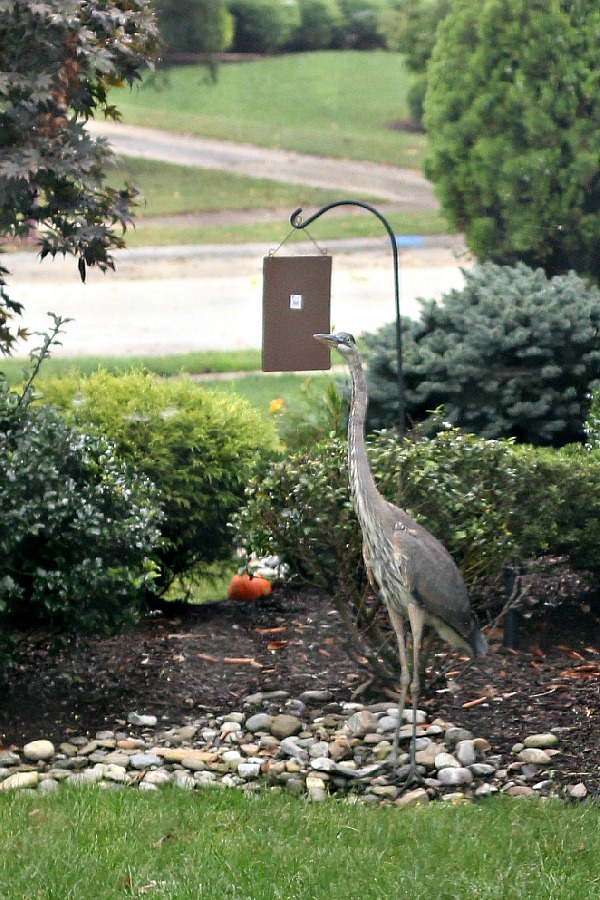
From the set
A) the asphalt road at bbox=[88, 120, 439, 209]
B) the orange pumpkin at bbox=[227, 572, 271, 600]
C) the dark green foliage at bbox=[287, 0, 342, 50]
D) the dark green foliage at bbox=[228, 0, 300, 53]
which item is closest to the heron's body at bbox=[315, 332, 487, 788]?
the orange pumpkin at bbox=[227, 572, 271, 600]

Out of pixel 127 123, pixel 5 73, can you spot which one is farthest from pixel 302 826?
pixel 127 123

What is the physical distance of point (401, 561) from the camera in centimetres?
453

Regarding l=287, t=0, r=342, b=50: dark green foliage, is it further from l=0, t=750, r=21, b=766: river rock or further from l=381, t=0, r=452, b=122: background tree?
l=0, t=750, r=21, b=766: river rock

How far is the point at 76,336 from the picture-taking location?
13664mm

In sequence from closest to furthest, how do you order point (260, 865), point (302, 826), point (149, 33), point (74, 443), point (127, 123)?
point (260, 865), point (302, 826), point (74, 443), point (149, 33), point (127, 123)

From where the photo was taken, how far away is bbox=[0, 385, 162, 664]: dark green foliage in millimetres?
4934

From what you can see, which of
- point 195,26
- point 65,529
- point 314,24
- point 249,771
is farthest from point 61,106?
point 314,24

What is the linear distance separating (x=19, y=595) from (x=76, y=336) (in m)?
9.14

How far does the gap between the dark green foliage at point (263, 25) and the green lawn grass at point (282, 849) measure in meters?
26.7

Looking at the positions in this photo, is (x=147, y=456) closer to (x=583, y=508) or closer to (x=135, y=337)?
(x=583, y=508)

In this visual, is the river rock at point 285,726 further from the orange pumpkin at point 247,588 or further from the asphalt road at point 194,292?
the asphalt road at point 194,292

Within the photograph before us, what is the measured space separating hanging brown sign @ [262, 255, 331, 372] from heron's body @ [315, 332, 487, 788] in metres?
0.75

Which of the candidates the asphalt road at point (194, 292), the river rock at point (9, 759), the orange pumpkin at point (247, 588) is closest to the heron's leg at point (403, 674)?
the river rock at point (9, 759)

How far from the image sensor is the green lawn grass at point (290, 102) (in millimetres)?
27766
